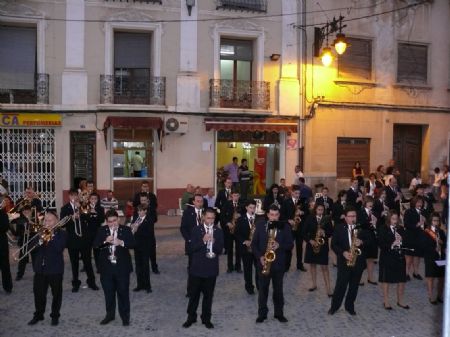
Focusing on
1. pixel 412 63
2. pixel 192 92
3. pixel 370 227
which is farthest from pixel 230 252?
pixel 412 63

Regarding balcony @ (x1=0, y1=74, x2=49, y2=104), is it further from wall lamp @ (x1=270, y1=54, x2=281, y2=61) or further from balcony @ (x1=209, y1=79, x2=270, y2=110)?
wall lamp @ (x1=270, y1=54, x2=281, y2=61)

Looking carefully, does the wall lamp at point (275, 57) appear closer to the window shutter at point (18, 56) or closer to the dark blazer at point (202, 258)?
the window shutter at point (18, 56)

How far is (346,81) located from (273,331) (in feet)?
48.4

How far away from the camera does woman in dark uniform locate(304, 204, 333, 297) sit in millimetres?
9781

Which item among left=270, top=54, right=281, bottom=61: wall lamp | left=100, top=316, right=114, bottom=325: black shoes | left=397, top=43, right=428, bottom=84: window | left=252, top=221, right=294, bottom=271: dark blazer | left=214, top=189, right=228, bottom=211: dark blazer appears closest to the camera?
left=100, top=316, right=114, bottom=325: black shoes

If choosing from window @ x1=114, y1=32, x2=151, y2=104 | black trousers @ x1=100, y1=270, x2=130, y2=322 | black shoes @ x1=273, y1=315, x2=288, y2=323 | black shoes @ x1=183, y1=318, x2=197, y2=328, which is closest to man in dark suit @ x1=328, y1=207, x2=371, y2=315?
black shoes @ x1=273, y1=315, x2=288, y2=323

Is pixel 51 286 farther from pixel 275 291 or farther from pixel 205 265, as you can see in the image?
pixel 275 291

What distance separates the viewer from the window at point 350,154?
21125 mm

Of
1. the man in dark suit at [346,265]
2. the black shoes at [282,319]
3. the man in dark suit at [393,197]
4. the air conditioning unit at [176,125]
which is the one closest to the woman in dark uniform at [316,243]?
the man in dark suit at [346,265]

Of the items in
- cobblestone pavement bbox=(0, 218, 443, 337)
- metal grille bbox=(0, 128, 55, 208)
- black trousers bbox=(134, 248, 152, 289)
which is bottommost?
cobblestone pavement bbox=(0, 218, 443, 337)

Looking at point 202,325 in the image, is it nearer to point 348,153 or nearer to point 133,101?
point 133,101

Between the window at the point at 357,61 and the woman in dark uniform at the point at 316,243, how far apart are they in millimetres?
11785

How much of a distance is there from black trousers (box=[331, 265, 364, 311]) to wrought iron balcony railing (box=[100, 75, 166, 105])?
11.6 metres

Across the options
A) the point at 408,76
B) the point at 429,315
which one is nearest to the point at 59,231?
the point at 429,315
